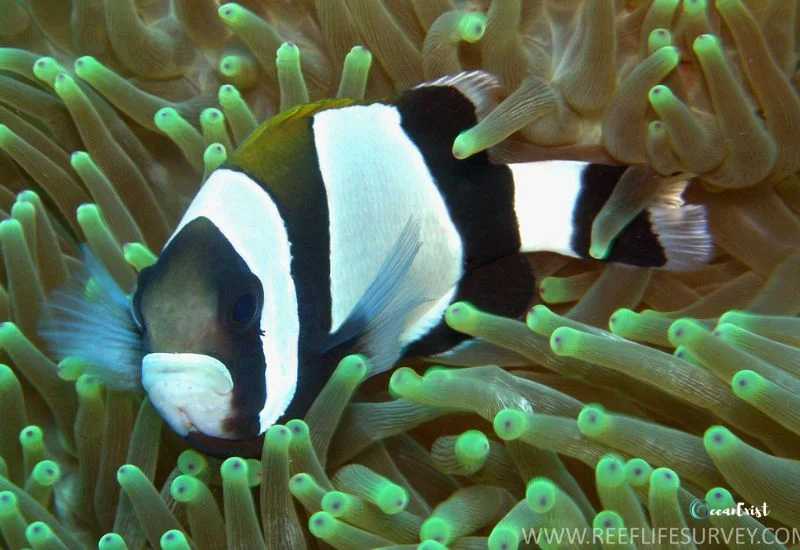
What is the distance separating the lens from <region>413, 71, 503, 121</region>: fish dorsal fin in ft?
4.61

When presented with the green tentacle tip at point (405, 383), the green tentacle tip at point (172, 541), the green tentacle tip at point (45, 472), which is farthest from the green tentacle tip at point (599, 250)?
the green tentacle tip at point (45, 472)

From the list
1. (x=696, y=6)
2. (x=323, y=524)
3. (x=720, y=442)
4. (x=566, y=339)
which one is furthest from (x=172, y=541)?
(x=696, y=6)

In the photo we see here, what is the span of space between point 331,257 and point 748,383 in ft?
1.90

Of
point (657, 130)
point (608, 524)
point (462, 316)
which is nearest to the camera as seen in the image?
point (608, 524)

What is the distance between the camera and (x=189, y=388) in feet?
3.51

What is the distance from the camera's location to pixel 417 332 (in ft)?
4.44

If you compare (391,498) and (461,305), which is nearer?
(391,498)

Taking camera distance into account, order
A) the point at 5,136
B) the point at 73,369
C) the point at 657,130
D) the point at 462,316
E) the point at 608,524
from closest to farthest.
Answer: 1. the point at 608,524
2. the point at 462,316
3. the point at 73,369
4. the point at 657,130
5. the point at 5,136

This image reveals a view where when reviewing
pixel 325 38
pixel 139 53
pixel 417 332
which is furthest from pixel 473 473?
pixel 139 53

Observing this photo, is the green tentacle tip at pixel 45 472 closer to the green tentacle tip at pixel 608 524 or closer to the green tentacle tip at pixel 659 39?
the green tentacle tip at pixel 608 524

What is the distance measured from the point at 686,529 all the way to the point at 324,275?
0.58 m

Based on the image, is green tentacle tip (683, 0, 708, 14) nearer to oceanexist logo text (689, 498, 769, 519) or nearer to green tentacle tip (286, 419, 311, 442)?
oceanexist logo text (689, 498, 769, 519)

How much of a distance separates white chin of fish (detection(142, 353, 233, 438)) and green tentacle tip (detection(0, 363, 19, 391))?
0.97 ft

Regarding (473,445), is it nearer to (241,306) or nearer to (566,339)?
(566,339)
